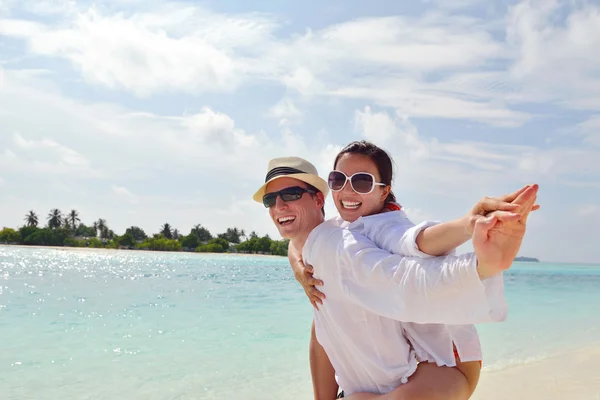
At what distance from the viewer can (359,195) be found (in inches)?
97.7

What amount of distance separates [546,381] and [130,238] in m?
110

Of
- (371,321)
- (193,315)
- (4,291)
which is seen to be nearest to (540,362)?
(371,321)

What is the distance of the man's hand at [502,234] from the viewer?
1.66 m

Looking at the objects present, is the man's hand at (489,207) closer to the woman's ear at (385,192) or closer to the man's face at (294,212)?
the woman's ear at (385,192)

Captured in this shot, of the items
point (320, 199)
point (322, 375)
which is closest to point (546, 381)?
point (322, 375)

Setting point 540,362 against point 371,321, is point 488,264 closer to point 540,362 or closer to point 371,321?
point 371,321

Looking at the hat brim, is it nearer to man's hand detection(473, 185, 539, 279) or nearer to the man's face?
the man's face

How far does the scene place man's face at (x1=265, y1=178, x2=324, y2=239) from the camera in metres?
2.82

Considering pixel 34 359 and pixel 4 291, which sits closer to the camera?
pixel 34 359

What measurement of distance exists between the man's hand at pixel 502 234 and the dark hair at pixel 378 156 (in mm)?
796

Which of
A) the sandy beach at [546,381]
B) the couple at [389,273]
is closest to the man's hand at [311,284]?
the couple at [389,273]

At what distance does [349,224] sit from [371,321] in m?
0.41

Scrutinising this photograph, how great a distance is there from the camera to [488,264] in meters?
1.80

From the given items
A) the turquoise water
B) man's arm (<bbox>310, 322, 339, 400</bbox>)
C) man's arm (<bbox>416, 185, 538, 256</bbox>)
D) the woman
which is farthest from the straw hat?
the turquoise water
